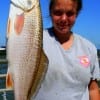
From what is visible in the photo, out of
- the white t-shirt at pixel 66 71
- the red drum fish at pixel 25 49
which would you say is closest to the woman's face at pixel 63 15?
the white t-shirt at pixel 66 71

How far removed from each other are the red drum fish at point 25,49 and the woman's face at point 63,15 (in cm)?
50

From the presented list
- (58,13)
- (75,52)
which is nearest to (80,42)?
(75,52)

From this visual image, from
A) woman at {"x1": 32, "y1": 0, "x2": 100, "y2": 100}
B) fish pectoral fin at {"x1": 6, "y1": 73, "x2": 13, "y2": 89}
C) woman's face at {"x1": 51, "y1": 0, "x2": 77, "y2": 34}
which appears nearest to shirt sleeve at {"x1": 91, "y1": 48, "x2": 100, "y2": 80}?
woman at {"x1": 32, "y1": 0, "x2": 100, "y2": 100}

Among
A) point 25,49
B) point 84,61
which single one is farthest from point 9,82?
point 84,61

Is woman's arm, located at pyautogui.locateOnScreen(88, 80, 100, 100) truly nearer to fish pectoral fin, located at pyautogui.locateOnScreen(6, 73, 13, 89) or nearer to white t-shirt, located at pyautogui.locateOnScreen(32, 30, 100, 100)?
white t-shirt, located at pyautogui.locateOnScreen(32, 30, 100, 100)

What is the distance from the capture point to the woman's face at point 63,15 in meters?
3.36

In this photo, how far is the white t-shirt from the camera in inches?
134

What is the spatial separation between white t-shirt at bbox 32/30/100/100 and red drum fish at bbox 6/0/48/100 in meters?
0.48

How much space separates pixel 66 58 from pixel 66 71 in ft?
0.37

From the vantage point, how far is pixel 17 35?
109 inches

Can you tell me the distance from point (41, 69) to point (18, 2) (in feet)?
1.59

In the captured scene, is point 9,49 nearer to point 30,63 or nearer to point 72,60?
point 30,63

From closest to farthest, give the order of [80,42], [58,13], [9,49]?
[9,49] → [58,13] → [80,42]

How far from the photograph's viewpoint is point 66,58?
3502 millimetres
